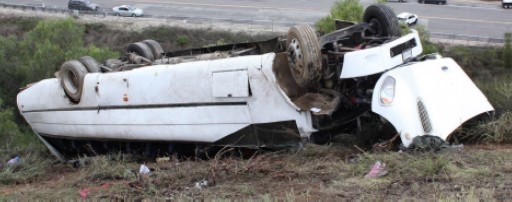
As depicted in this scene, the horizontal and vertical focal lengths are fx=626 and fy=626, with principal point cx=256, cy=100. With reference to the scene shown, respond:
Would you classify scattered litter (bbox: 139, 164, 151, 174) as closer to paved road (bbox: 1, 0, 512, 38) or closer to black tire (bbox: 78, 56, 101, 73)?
black tire (bbox: 78, 56, 101, 73)

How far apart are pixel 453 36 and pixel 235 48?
2522 cm

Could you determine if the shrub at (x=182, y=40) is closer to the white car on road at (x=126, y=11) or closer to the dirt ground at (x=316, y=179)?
the white car on road at (x=126, y=11)

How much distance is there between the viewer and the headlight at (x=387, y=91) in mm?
5523

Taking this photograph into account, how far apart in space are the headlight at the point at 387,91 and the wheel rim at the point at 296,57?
0.79 meters

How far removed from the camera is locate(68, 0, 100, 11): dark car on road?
37.2 metres

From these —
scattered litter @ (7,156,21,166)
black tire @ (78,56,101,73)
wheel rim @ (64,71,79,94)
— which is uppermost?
black tire @ (78,56,101,73)

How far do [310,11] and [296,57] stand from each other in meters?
30.7

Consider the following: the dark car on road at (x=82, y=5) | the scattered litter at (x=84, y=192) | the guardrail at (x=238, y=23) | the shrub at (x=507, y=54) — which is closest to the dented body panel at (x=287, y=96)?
the scattered litter at (x=84, y=192)

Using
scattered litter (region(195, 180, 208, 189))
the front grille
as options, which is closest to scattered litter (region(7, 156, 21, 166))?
scattered litter (region(195, 180, 208, 189))

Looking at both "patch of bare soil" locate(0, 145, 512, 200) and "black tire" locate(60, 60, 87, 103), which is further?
"black tire" locate(60, 60, 87, 103)

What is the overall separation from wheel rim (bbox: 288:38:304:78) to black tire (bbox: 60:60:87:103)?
10.4 ft

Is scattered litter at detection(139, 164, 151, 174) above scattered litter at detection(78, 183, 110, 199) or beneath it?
beneath

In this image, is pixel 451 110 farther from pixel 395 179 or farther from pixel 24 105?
pixel 24 105

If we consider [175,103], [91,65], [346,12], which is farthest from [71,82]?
[346,12]
